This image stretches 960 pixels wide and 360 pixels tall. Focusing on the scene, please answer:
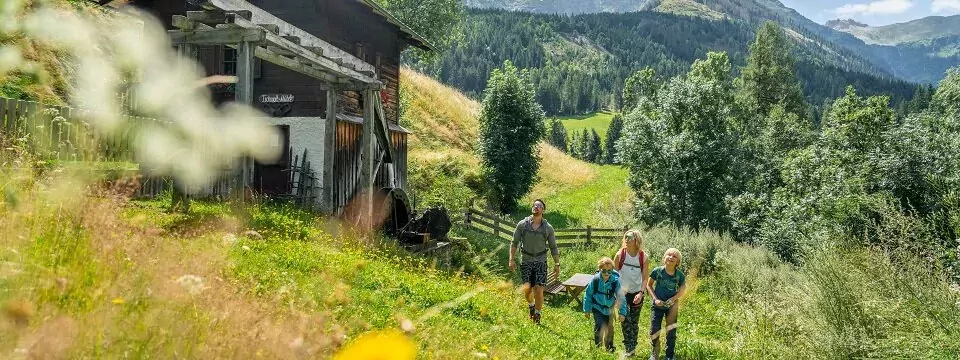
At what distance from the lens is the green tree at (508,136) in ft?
101

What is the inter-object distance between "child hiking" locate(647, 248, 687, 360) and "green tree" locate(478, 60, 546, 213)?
22.7 metres

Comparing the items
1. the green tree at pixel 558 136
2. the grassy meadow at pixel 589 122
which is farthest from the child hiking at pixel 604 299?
the grassy meadow at pixel 589 122

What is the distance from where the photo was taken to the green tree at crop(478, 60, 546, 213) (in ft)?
101

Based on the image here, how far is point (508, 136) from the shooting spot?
31.2 m

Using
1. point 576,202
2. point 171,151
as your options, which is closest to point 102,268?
point 171,151

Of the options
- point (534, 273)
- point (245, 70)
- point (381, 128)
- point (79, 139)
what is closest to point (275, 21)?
point (245, 70)

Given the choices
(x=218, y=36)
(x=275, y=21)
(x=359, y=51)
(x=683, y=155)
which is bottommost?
(x=683, y=155)

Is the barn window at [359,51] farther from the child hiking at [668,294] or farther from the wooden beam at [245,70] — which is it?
the child hiking at [668,294]

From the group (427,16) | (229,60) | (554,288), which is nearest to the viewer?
(554,288)

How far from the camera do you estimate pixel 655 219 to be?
95.6 ft

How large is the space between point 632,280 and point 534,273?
150 centimetres

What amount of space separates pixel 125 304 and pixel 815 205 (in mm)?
21633

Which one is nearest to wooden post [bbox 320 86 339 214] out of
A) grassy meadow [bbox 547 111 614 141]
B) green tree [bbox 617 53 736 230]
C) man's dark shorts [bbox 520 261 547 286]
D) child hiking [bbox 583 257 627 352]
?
man's dark shorts [bbox 520 261 547 286]

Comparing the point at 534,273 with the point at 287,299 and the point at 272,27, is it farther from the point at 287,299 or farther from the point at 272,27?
the point at 272,27
